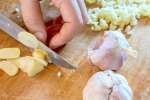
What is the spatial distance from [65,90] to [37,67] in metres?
0.08

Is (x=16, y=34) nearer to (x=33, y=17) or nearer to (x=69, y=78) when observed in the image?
(x=33, y=17)

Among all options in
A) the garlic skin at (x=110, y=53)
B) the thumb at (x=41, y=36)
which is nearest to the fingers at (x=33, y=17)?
the thumb at (x=41, y=36)

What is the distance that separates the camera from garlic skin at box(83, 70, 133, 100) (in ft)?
2.27

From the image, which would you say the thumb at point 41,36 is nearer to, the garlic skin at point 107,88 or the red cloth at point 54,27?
the red cloth at point 54,27

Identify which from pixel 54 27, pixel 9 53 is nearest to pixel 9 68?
pixel 9 53

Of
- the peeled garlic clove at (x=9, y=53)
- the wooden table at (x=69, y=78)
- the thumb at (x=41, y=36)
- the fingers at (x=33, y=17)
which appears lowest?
the wooden table at (x=69, y=78)

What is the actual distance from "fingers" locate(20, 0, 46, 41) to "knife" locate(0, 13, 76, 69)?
25 millimetres

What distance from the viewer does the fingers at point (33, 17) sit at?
82cm

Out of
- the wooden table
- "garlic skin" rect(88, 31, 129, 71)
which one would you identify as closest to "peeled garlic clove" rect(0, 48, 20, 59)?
the wooden table

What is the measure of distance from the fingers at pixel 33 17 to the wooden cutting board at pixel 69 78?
5 cm

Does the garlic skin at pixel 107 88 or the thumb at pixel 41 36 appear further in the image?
the thumb at pixel 41 36

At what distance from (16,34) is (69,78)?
0.53ft

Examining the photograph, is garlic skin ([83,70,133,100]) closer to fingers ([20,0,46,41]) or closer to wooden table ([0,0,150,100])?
wooden table ([0,0,150,100])

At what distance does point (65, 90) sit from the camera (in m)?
0.75
